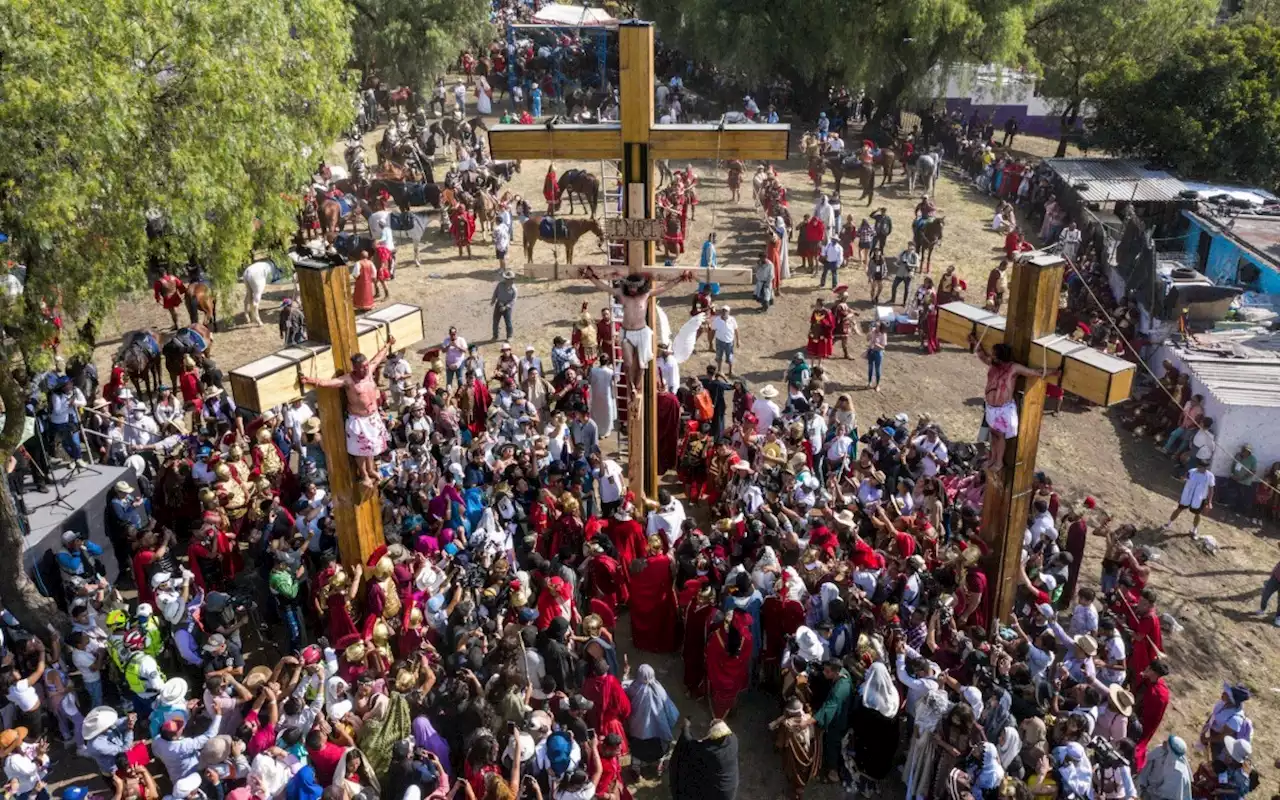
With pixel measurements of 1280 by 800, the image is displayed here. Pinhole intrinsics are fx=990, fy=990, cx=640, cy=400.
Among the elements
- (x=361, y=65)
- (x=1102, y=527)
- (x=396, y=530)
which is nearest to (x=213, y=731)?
(x=396, y=530)

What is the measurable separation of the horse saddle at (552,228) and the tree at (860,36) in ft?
39.8

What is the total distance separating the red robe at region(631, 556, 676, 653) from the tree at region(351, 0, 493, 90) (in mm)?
23641

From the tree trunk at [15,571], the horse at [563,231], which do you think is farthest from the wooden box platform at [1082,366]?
the horse at [563,231]

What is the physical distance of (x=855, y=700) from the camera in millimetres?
8008

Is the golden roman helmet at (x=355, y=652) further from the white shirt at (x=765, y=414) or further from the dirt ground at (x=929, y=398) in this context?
the white shirt at (x=765, y=414)

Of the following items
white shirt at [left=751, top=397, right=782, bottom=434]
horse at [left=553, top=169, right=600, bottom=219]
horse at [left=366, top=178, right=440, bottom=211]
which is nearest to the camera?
white shirt at [left=751, top=397, right=782, bottom=434]

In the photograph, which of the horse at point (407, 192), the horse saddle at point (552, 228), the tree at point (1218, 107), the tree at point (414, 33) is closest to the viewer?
the horse saddle at point (552, 228)

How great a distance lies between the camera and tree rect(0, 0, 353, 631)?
8188 millimetres

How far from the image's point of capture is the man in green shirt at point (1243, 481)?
1366cm

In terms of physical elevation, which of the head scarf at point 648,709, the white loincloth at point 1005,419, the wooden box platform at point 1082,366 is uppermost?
the wooden box platform at point 1082,366

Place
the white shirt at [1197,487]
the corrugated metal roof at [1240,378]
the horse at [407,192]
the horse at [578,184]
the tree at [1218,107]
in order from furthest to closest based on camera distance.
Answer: the horse at [578,184] < the tree at [1218,107] < the horse at [407,192] < the corrugated metal roof at [1240,378] < the white shirt at [1197,487]

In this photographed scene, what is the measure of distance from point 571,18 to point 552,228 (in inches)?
826

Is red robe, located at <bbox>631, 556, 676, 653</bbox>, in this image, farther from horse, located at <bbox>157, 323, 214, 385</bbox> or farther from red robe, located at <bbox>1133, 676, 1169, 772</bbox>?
horse, located at <bbox>157, 323, 214, 385</bbox>

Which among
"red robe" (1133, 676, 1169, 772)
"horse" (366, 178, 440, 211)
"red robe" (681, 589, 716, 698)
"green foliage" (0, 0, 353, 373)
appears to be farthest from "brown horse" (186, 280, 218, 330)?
"red robe" (1133, 676, 1169, 772)
